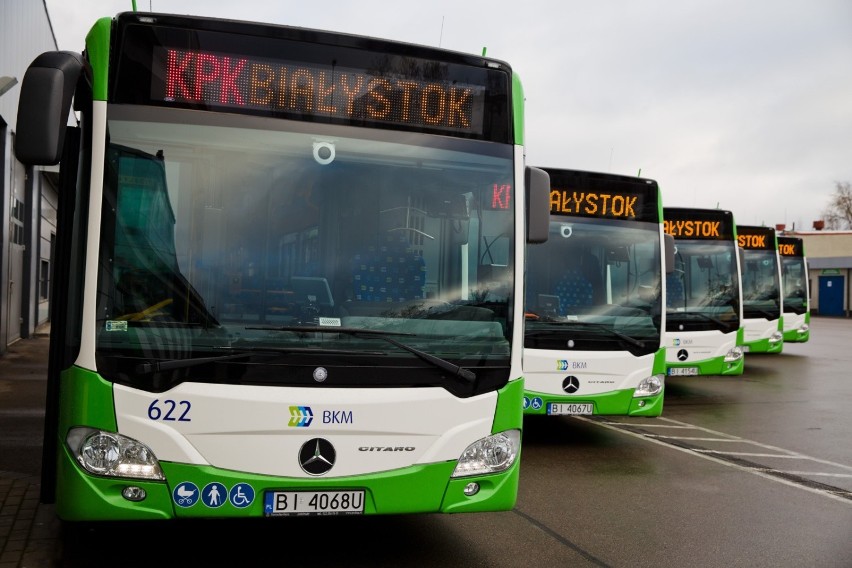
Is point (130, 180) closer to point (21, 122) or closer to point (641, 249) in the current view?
point (21, 122)

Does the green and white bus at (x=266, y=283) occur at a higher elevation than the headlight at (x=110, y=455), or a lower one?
higher

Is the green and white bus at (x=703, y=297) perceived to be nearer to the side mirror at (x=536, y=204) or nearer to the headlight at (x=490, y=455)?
the side mirror at (x=536, y=204)

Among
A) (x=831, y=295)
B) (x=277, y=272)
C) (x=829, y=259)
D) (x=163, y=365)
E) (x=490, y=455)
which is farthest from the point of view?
(x=831, y=295)

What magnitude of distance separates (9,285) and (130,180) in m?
15.3

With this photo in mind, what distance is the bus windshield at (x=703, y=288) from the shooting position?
13500 millimetres

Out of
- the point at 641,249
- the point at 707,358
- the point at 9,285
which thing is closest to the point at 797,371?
the point at 707,358

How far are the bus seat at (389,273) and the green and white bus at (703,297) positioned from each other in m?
9.35

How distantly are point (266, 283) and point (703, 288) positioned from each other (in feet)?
35.7

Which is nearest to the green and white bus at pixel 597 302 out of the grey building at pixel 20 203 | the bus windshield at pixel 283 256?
the bus windshield at pixel 283 256

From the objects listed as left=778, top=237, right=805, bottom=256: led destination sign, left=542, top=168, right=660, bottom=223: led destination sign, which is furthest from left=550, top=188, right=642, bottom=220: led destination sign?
left=778, top=237, right=805, bottom=256: led destination sign

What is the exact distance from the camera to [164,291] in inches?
167

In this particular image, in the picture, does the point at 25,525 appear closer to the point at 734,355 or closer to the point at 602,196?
the point at 602,196

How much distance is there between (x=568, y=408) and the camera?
8.70 m

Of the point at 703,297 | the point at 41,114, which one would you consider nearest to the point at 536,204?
the point at 41,114
